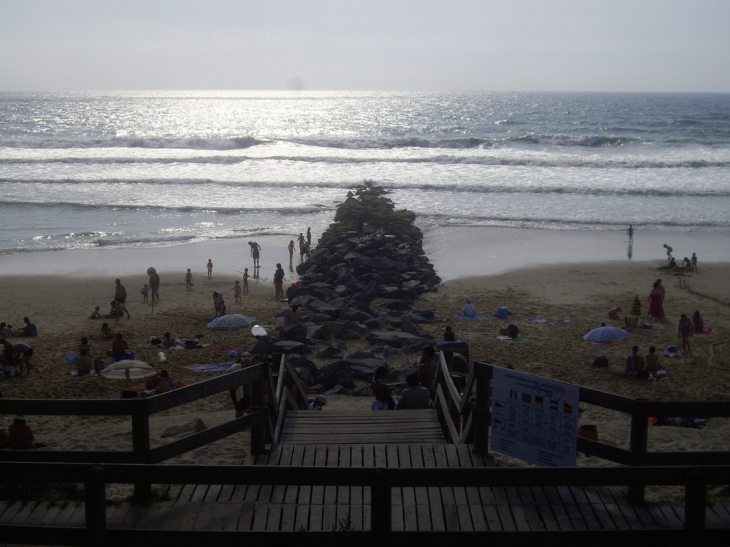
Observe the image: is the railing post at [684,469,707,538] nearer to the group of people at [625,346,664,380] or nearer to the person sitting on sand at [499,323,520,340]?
the group of people at [625,346,664,380]

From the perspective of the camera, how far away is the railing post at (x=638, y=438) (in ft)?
15.9

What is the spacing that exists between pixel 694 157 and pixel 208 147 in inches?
1707

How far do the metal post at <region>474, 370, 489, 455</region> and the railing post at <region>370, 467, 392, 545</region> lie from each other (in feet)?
6.80

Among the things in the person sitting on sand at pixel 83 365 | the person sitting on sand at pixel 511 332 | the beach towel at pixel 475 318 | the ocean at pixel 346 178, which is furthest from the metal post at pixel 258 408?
the ocean at pixel 346 178

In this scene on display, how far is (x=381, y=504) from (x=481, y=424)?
211 centimetres

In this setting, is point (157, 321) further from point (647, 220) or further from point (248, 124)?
point (248, 124)

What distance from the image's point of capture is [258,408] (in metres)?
5.81

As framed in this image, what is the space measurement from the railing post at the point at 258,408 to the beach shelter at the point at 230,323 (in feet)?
40.7

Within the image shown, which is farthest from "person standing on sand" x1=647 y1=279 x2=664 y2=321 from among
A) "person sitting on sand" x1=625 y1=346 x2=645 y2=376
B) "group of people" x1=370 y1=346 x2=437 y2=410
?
"group of people" x1=370 y1=346 x2=437 y2=410

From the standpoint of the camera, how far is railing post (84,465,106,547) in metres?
3.94

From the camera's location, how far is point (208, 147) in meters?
72.4

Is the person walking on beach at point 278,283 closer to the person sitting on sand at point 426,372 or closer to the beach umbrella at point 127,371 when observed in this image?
the beach umbrella at point 127,371

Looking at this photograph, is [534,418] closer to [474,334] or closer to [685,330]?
[685,330]

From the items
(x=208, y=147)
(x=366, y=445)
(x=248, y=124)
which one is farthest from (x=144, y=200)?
(x=248, y=124)
